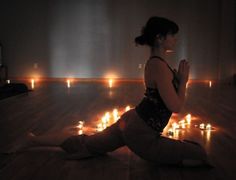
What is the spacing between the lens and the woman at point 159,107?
230 centimetres

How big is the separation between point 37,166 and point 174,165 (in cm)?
90

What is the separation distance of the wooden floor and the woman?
109 mm

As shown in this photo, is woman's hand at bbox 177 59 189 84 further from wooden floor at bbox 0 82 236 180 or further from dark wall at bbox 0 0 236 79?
dark wall at bbox 0 0 236 79

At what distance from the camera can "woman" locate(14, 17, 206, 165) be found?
7.54ft

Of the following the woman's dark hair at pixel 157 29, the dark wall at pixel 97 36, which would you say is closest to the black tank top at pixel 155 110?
the woman's dark hair at pixel 157 29

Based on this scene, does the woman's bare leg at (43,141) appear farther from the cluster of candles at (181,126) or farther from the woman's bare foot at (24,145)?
the cluster of candles at (181,126)

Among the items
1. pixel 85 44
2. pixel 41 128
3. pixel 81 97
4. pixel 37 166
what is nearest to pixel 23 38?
pixel 85 44

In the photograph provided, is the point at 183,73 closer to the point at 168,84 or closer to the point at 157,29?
the point at 168,84

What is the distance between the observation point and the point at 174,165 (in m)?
2.39

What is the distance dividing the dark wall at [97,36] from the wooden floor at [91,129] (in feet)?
6.73

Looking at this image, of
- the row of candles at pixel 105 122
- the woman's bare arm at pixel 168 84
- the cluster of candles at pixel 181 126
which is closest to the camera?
the woman's bare arm at pixel 168 84

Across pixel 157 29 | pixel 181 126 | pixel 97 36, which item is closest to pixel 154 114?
pixel 157 29

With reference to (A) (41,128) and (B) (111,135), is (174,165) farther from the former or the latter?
(A) (41,128)

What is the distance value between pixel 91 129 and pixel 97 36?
548cm
